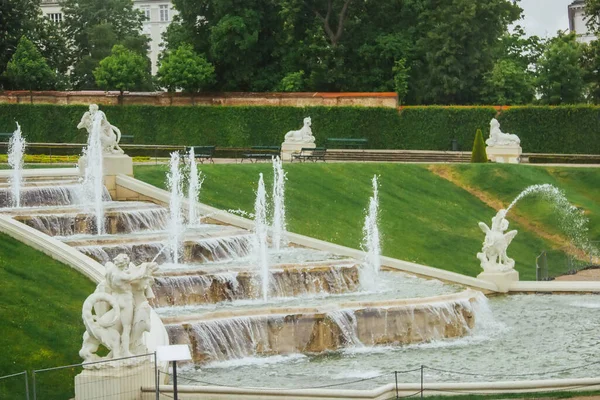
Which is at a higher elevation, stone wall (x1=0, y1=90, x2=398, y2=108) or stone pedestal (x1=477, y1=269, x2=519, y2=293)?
stone wall (x1=0, y1=90, x2=398, y2=108)

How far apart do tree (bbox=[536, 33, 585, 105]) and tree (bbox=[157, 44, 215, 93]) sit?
1672 cm

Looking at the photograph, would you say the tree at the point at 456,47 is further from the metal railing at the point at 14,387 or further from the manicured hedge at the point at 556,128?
the metal railing at the point at 14,387

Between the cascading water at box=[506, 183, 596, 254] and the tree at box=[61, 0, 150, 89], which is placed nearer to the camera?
the cascading water at box=[506, 183, 596, 254]

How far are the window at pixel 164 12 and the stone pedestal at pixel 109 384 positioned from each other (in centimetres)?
10145

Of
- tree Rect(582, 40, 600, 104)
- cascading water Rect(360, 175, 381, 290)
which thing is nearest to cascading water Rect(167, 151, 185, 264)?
cascading water Rect(360, 175, 381, 290)

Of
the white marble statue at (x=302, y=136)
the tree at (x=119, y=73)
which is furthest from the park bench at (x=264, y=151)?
the tree at (x=119, y=73)

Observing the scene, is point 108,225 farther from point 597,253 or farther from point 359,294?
point 597,253

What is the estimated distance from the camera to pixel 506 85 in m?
68.5

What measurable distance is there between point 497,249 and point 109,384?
1686 cm

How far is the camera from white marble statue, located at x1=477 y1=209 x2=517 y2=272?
122 feet

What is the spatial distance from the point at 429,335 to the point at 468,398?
23.8 feet

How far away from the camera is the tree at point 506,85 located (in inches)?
2682

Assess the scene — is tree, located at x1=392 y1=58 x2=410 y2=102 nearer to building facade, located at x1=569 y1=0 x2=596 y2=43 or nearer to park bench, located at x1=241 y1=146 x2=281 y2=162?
park bench, located at x1=241 y1=146 x2=281 y2=162

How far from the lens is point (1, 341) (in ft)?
82.8
